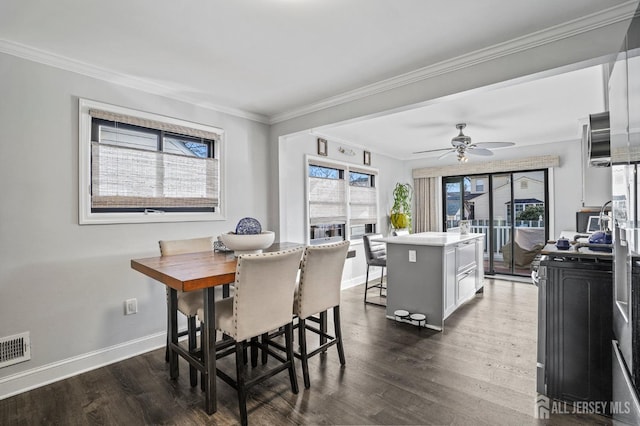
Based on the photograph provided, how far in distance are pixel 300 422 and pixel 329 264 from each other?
1.02m

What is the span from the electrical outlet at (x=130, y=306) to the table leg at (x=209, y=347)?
130 centimetres

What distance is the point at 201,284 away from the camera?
69.6 inches

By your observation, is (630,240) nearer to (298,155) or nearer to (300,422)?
(300,422)

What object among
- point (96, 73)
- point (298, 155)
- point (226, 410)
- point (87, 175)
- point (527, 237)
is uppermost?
point (96, 73)

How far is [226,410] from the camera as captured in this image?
2.06 m

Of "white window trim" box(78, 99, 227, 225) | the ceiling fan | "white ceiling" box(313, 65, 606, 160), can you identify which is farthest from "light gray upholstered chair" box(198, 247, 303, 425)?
the ceiling fan

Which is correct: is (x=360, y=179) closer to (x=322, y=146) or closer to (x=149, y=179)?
(x=322, y=146)

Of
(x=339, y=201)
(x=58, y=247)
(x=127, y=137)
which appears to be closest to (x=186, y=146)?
(x=127, y=137)

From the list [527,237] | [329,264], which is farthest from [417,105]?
[527,237]

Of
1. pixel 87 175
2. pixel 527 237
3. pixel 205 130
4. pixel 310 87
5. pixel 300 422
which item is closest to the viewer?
pixel 300 422

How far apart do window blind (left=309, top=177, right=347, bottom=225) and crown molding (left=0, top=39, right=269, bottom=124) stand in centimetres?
183

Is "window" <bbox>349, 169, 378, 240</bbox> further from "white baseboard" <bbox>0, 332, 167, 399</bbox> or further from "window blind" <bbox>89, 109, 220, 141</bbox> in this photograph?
"white baseboard" <bbox>0, 332, 167, 399</bbox>

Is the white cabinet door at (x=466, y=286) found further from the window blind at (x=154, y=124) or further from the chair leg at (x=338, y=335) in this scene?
the window blind at (x=154, y=124)

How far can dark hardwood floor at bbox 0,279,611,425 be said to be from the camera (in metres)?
1.97
